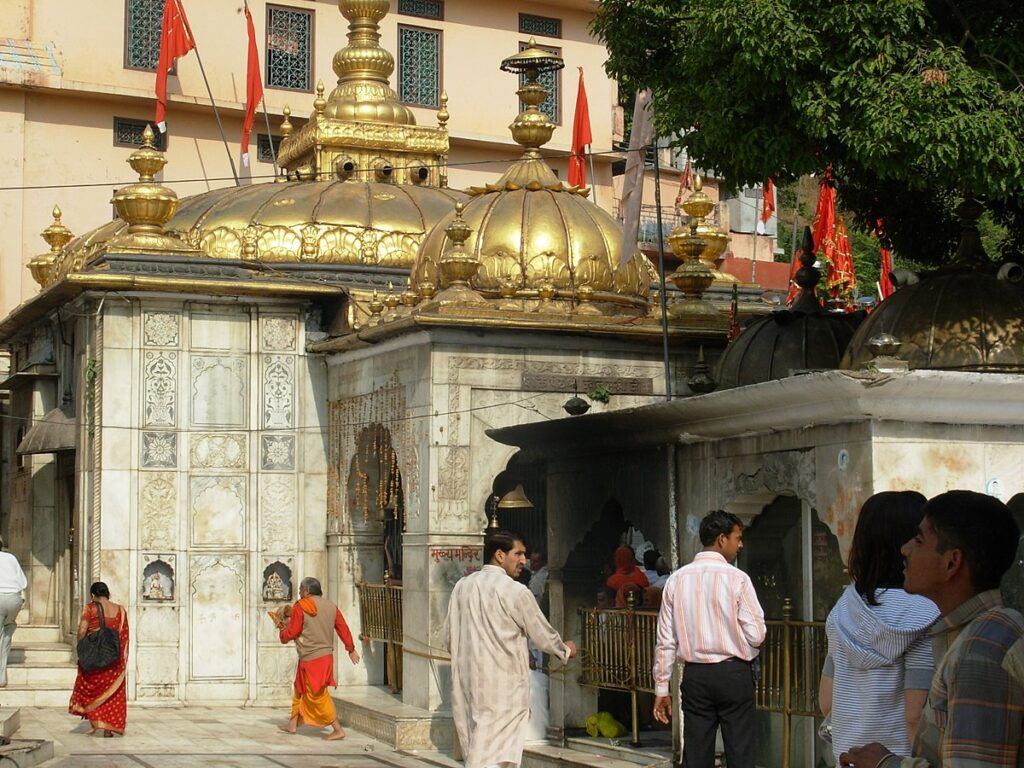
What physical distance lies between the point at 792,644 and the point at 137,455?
932cm

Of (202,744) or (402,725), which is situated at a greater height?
(402,725)

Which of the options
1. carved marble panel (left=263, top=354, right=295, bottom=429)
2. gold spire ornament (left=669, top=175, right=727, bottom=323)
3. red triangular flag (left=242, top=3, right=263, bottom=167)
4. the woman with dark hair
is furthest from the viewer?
red triangular flag (left=242, top=3, right=263, bottom=167)

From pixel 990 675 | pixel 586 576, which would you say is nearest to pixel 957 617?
pixel 990 675

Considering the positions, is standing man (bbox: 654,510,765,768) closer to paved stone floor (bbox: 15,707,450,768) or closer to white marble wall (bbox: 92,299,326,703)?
paved stone floor (bbox: 15,707,450,768)

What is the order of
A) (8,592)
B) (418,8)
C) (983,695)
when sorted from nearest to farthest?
(983,695) → (8,592) → (418,8)

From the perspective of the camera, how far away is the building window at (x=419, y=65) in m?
33.4

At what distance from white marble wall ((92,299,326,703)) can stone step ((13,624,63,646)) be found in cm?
353

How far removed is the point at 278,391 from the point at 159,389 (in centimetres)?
124

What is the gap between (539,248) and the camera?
1727 centimetres

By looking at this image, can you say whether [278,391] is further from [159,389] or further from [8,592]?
[8,592]

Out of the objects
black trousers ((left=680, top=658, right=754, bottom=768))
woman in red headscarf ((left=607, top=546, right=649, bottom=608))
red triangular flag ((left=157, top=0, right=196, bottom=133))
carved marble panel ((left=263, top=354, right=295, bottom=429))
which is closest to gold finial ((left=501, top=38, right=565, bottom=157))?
carved marble panel ((left=263, top=354, right=295, bottom=429))

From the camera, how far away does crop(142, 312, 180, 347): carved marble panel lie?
18719 mm

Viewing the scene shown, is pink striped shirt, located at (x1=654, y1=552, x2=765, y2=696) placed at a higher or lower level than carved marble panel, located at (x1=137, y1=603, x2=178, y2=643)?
higher

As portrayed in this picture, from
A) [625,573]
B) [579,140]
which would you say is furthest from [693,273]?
[579,140]
